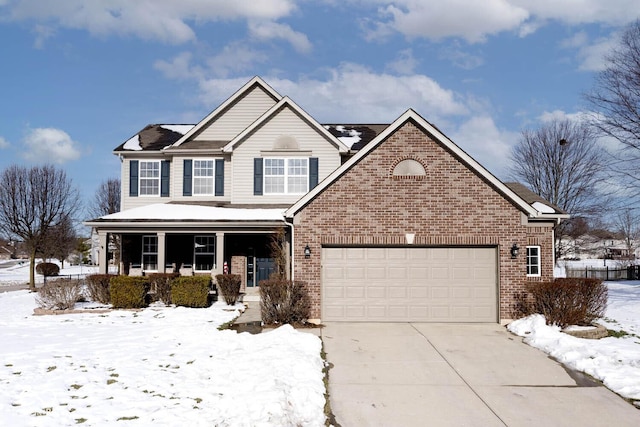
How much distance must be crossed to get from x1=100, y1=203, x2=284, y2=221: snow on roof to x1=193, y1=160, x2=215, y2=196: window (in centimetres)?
123

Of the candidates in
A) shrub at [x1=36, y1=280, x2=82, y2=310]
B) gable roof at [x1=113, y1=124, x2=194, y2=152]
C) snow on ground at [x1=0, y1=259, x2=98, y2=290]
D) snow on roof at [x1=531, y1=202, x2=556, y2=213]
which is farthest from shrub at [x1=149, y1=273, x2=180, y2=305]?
snow on ground at [x1=0, y1=259, x2=98, y2=290]

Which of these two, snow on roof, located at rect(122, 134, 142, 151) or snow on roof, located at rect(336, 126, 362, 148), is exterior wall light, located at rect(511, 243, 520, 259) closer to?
snow on roof, located at rect(336, 126, 362, 148)

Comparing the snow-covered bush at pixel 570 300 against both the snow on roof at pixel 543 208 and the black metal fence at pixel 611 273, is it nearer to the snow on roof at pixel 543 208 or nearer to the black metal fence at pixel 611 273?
the snow on roof at pixel 543 208

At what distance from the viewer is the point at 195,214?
1902 centimetres

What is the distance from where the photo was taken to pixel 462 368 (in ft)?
30.9

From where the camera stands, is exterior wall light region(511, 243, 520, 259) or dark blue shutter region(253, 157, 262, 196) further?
dark blue shutter region(253, 157, 262, 196)

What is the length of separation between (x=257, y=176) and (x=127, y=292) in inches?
278

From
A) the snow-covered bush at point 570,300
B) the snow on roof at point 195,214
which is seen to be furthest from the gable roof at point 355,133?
the snow-covered bush at point 570,300

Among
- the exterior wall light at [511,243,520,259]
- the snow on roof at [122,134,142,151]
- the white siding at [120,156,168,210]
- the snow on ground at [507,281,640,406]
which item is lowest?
the snow on ground at [507,281,640,406]

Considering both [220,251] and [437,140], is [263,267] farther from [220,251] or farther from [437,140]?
[437,140]

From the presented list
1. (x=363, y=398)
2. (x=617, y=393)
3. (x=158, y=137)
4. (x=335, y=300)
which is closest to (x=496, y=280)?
(x=335, y=300)

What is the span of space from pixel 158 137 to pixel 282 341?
15155mm

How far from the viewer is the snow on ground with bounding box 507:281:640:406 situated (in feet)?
28.0

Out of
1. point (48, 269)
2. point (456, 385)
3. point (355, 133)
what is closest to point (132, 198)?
point (355, 133)
